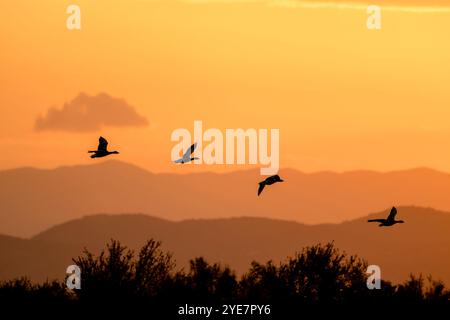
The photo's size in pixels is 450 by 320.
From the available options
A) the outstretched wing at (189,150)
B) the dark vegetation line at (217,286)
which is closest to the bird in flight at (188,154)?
the outstretched wing at (189,150)

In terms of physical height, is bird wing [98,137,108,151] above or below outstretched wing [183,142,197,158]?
above

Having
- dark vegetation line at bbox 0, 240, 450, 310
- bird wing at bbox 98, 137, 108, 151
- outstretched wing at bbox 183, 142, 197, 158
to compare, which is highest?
bird wing at bbox 98, 137, 108, 151

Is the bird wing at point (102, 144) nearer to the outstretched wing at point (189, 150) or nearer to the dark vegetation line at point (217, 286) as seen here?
the outstretched wing at point (189, 150)

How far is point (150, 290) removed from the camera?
336ft

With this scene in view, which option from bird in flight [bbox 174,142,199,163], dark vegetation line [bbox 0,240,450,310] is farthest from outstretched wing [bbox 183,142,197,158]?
dark vegetation line [bbox 0,240,450,310]

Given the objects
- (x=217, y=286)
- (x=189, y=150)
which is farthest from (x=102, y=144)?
(x=217, y=286)

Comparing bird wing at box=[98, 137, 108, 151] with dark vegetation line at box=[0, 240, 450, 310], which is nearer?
bird wing at box=[98, 137, 108, 151]

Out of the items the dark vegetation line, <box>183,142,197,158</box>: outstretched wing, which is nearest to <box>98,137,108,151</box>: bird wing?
<box>183,142,197,158</box>: outstretched wing

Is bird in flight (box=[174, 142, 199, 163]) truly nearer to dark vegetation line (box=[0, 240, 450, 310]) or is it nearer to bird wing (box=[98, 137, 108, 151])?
bird wing (box=[98, 137, 108, 151])

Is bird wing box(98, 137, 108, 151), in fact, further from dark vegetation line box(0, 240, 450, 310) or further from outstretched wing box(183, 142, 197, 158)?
dark vegetation line box(0, 240, 450, 310)
